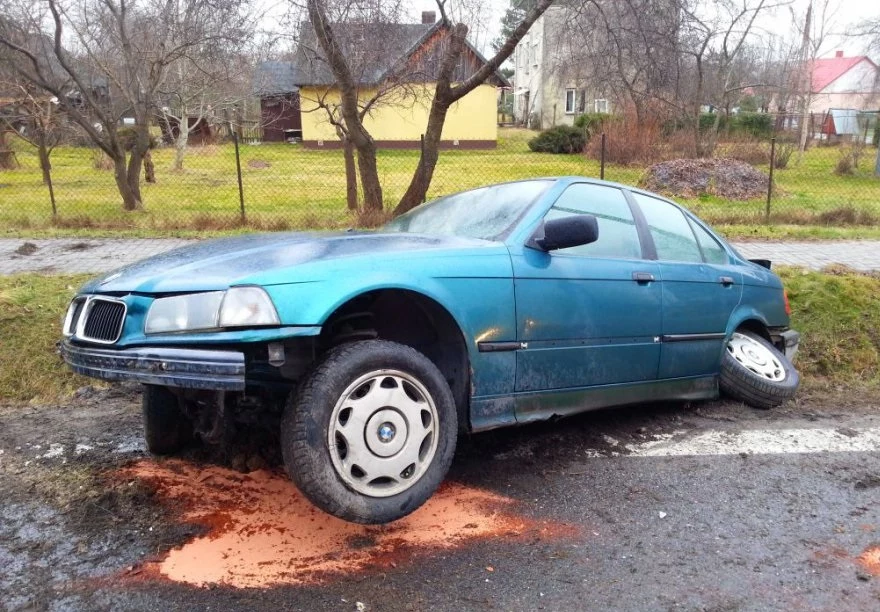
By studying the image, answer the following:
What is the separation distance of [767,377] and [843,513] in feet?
5.47

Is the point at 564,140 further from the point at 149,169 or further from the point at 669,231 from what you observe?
the point at 669,231

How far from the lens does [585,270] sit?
3947 mm

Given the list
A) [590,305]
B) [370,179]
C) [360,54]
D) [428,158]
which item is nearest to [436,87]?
[428,158]

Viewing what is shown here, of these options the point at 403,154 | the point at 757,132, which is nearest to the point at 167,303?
the point at 757,132

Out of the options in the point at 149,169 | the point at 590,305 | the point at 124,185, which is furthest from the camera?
the point at 149,169

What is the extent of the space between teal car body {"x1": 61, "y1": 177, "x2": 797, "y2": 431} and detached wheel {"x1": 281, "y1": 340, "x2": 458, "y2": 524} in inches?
8.9

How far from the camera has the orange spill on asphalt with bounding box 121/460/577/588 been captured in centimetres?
295

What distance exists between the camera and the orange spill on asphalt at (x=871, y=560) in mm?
2996

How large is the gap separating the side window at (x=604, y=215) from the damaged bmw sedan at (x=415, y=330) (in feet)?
0.04

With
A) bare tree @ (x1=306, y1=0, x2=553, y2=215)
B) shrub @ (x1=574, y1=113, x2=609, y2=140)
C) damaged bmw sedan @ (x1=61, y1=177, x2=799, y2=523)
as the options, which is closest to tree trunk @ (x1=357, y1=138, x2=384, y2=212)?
bare tree @ (x1=306, y1=0, x2=553, y2=215)

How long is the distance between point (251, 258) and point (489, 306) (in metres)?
1.11

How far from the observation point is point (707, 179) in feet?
62.4

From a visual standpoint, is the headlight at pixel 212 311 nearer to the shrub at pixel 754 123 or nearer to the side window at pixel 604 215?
the side window at pixel 604 215

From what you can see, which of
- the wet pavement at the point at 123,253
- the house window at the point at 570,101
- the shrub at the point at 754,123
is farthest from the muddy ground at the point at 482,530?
the house window at the point at 570,101
